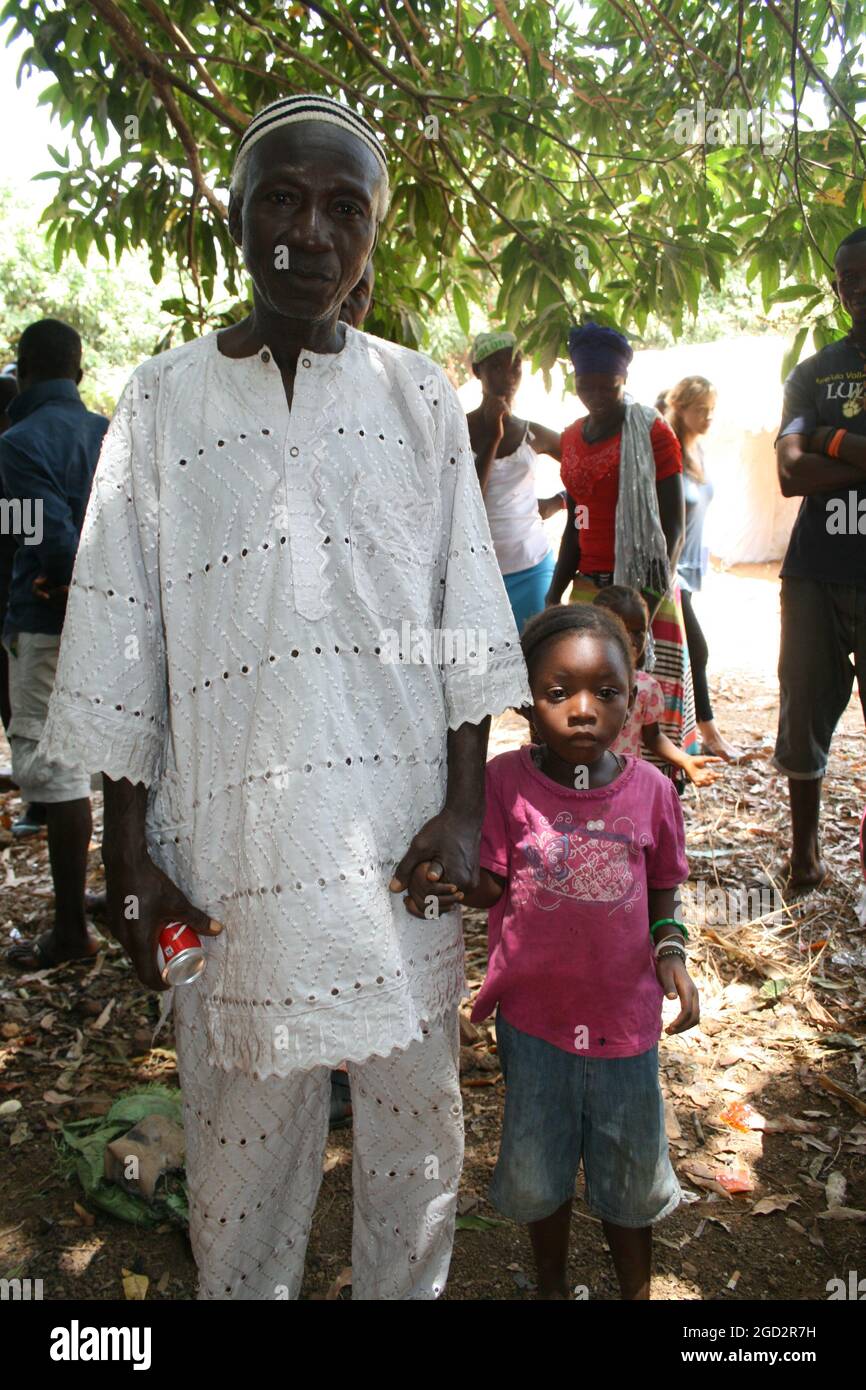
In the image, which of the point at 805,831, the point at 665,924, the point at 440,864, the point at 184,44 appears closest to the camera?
the point at 440,864

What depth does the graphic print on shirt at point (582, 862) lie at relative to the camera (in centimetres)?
176

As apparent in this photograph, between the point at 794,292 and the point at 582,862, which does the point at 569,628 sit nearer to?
the point at 582,862

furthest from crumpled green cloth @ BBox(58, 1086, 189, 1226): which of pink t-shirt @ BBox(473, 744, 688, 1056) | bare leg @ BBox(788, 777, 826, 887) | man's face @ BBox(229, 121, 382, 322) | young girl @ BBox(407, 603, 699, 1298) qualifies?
bare leg @ BBox(788, 777, 826, 887)

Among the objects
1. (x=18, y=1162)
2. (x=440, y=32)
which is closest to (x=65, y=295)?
(x=440, y=32)

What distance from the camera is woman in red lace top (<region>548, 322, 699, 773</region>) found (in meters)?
3.66

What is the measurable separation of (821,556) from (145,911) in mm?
2755

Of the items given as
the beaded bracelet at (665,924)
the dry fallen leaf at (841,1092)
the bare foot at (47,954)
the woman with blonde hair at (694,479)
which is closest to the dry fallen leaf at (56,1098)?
the bare foot at (47,954)

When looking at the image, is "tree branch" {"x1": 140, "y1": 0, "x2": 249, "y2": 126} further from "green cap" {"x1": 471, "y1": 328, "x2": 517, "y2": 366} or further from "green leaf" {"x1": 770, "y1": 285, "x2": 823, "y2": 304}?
"green leaf" {"x1": 770, "y1": 285, "x2": 823, "y2": 304}

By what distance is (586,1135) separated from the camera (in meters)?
1.83

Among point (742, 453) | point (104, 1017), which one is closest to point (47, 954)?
point (104, 1017)

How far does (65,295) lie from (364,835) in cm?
1862

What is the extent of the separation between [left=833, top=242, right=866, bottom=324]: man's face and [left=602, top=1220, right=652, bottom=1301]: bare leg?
2609 millimetres

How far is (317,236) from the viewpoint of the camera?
1427 mm

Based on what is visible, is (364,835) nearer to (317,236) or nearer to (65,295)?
(317,236)
